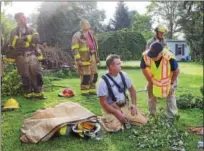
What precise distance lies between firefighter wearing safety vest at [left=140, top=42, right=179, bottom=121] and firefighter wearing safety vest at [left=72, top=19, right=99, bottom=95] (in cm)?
135

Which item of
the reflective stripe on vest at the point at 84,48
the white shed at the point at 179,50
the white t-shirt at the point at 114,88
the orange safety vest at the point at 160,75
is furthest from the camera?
the reflective stripe on vest at the point at 84,48

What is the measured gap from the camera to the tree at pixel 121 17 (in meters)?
4.25

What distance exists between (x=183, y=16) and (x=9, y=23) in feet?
7.34

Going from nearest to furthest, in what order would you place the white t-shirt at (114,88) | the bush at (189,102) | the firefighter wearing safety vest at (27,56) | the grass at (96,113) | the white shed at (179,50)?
the grass at (96,113), the white t-shirt at (114,88), the white shed at (179,50), the bush at (189,102), the firefighter wearing safety vest at (27,56)

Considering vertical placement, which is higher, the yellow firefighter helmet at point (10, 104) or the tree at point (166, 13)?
the tree at point (166, 13)

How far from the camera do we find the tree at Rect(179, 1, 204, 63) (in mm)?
4391

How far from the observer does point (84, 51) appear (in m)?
6.17

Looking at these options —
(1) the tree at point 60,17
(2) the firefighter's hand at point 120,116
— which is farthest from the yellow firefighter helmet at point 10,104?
(2) the firefighter's hand at point 120,116

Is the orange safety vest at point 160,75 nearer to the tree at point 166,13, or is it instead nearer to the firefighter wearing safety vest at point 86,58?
the tree at point 166,13

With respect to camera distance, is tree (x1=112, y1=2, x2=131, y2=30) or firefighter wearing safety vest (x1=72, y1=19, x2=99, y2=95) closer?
tree (x1=112, y1=2, x2=131, y2=30)

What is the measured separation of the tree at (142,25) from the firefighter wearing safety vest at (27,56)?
4.18 ft

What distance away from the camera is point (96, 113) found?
480cm

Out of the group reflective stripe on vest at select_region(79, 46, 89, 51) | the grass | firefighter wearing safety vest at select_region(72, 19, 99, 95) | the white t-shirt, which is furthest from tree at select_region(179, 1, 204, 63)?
reflective stripe on vest at select_region(79, 46, 89, 51)

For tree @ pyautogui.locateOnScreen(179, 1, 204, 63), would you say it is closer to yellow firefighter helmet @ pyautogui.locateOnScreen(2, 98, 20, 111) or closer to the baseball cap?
the baseball cap
